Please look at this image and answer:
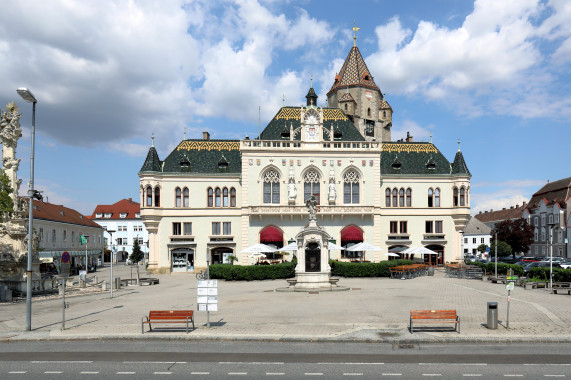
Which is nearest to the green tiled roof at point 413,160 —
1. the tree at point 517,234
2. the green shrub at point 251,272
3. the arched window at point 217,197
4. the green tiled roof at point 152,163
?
the arched window at point 217,197

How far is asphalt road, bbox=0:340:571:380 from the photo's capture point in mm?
12031

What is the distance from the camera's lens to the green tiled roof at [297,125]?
55812mm

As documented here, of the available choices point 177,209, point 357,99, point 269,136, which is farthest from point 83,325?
point 357,99

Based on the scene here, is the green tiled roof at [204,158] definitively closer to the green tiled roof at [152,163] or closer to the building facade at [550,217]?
the green tiled roof at [152,163]

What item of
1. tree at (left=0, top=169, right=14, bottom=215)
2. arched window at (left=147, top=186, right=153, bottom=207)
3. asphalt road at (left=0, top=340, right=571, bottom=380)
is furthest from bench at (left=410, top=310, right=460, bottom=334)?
arched window at (left=147, top=186, right=153, bottom=207)

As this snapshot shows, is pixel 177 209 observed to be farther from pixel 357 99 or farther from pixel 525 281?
pixel 525 281

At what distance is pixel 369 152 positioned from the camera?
5378 cm

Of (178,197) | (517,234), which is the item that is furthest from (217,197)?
(517,234)

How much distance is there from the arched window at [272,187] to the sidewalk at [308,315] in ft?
69.0

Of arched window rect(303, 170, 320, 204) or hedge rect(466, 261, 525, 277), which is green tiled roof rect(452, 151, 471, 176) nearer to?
hedge rect(466, 261, 525, 277)

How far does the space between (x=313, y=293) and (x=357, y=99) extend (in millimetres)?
43306

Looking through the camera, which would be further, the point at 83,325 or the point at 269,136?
the point at 269,136

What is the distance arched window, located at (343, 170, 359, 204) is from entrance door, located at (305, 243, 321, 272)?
69.6ft

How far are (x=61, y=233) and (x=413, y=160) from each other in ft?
163
